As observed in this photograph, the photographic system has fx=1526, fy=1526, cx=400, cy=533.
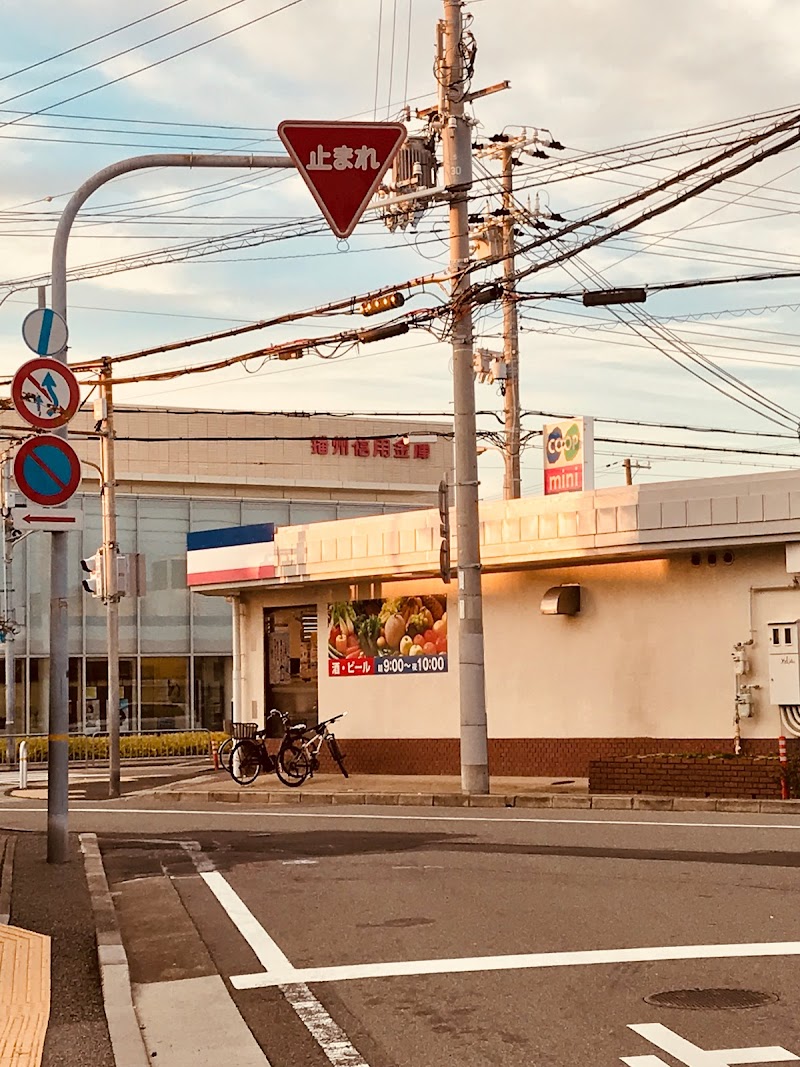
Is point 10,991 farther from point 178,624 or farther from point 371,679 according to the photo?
point 178,624

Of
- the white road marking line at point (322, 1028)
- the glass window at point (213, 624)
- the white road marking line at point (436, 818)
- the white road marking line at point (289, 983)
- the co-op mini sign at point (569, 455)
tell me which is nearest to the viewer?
the white road marking line at point (322, 1028)

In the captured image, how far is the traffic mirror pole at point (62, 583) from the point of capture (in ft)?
44.6

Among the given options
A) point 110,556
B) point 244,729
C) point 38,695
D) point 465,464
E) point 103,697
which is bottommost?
point 244,729

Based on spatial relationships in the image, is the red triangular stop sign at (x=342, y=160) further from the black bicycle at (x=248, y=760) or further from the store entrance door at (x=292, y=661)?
the store entrance door at (x=292, y=661)

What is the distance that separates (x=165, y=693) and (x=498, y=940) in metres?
40.0

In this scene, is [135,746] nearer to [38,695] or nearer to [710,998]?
[38,695]

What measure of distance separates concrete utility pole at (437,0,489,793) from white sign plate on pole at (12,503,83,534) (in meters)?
9.31

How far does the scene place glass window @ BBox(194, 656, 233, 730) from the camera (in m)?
49.3

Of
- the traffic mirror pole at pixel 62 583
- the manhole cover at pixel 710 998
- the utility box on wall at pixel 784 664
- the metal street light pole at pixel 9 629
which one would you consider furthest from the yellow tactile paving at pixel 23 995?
the metal street light pole at pixel 9 629

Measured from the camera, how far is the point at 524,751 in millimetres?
26062

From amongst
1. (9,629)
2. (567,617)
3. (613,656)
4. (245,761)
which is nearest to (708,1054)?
(613,656)

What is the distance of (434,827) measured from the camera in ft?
57.8

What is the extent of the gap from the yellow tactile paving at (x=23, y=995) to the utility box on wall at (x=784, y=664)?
47.9ft

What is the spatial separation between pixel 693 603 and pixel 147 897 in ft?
44.0
